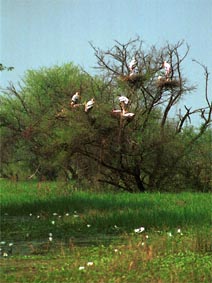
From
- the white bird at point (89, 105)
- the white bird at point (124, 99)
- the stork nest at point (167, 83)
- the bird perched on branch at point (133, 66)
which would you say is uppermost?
the bird perched on branch at point (133, 66)

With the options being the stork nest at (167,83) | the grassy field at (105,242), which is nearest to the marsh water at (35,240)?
the grassy field at (105,242)

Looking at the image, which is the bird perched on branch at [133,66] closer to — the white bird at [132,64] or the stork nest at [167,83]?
the white bird at [132,64]

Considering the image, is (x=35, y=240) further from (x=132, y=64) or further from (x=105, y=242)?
(x=132, y=64)

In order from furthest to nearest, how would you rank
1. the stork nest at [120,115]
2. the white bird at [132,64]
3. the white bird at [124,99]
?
the white bird at [132,64] → the stork nest at [120,115] → the white bird at [124,99]

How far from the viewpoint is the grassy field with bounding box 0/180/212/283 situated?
823 cm

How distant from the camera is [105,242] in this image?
11.3m

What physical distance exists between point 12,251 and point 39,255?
847 mm

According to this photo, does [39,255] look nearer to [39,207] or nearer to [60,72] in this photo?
[39,207]

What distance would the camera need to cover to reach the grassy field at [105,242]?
8.23 metres

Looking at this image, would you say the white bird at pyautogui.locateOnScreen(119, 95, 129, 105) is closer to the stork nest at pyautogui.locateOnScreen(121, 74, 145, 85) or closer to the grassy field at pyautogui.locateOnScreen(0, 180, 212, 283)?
the stork nest at pyautogui.locateOnScreen(121, 74, 145, 85)

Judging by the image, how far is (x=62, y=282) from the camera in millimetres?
7836

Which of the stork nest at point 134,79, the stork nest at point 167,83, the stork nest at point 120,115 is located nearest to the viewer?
the stork nest at point 120,115

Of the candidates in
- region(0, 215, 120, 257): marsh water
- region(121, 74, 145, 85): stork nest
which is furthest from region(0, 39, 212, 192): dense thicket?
region(0, 215, 120, 257): marsh water

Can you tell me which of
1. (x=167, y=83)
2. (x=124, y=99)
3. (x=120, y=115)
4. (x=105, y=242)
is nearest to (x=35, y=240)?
(x=105, y=242)
